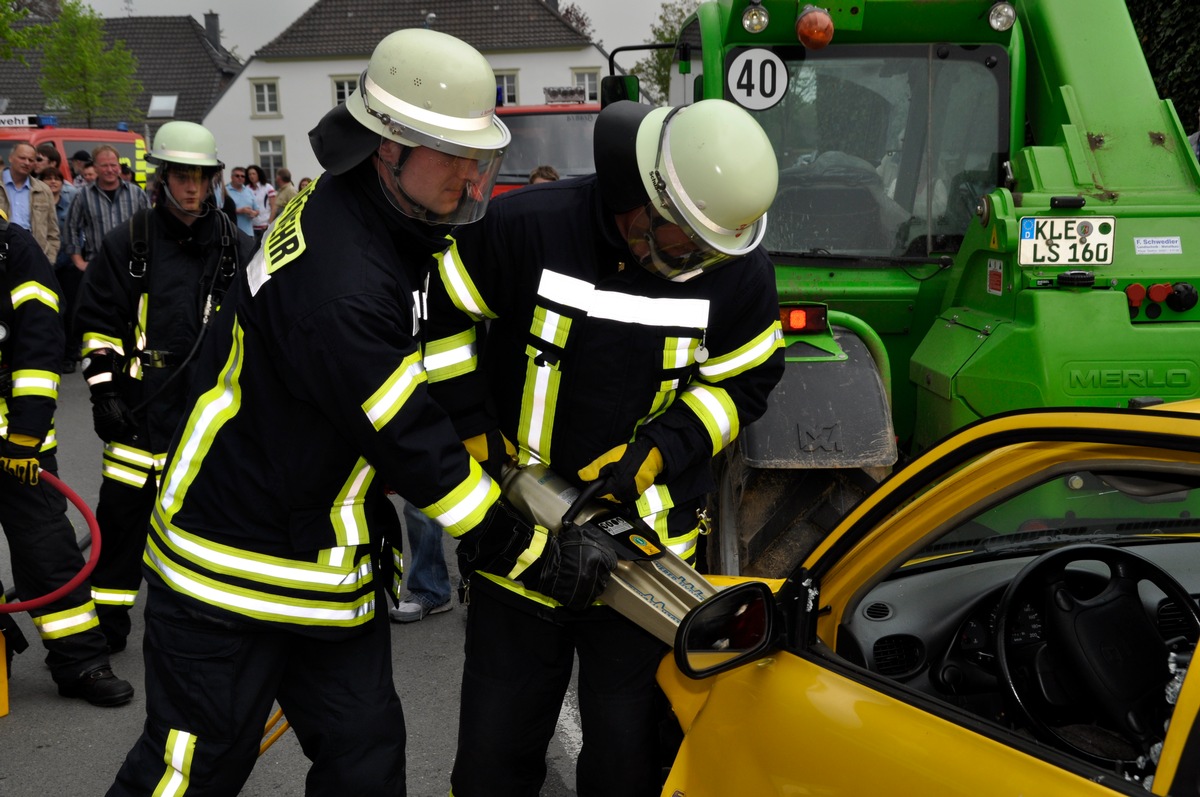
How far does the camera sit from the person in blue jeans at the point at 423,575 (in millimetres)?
4980

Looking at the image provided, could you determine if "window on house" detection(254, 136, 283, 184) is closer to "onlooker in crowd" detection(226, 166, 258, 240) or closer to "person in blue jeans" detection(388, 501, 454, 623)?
"onlooker in crowd" detection(226, 166, 258, 240)

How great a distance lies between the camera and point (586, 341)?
269cm

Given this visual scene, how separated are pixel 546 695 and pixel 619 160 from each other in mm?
1275

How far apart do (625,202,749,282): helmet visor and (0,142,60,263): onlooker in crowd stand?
9.66 m

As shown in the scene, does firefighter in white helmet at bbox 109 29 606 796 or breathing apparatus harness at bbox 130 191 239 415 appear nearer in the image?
firefighter in white helmet at bbox 109 29 606 796

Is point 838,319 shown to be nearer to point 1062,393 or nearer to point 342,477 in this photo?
point 1062,393

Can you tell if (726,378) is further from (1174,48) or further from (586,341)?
(1174,48)

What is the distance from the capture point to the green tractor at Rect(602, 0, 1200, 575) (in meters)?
3.59

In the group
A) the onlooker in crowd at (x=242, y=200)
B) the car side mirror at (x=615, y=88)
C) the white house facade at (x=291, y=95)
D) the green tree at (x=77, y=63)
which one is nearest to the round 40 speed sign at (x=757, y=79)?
the car side mirror at (x=615, y=88)

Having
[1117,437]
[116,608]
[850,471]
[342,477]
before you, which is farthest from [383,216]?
[116,608]

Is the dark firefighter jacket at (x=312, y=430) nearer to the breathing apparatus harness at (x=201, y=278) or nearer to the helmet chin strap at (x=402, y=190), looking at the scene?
the helmet chin strap at (x=402, y=190)

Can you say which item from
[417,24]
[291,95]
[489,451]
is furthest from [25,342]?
[291,95]

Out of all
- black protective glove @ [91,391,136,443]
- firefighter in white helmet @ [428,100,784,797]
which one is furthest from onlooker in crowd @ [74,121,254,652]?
firefighter in white helmet @ [428,100,784,797]

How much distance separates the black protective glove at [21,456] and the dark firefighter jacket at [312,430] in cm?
177
